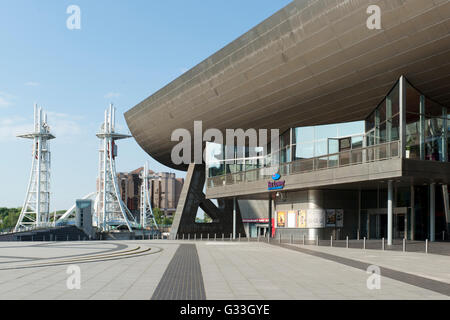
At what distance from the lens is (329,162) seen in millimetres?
31609

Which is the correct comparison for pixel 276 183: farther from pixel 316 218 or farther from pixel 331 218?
pixel 331 218

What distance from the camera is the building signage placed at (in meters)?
36.1

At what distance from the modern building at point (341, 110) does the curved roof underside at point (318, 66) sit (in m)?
0.07

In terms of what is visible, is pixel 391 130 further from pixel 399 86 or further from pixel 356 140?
pixel 356 140

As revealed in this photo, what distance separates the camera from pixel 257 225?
80.1m

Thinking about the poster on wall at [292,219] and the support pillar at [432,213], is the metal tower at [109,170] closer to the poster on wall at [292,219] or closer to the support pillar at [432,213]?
the poster on wall at [292,219]

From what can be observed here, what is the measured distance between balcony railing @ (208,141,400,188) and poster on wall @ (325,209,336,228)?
154 inches

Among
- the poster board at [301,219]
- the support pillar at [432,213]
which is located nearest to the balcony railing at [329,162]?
the poster board at [301,219]

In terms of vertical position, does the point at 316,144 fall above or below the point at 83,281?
above

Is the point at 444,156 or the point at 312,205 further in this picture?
the point at 312,205
